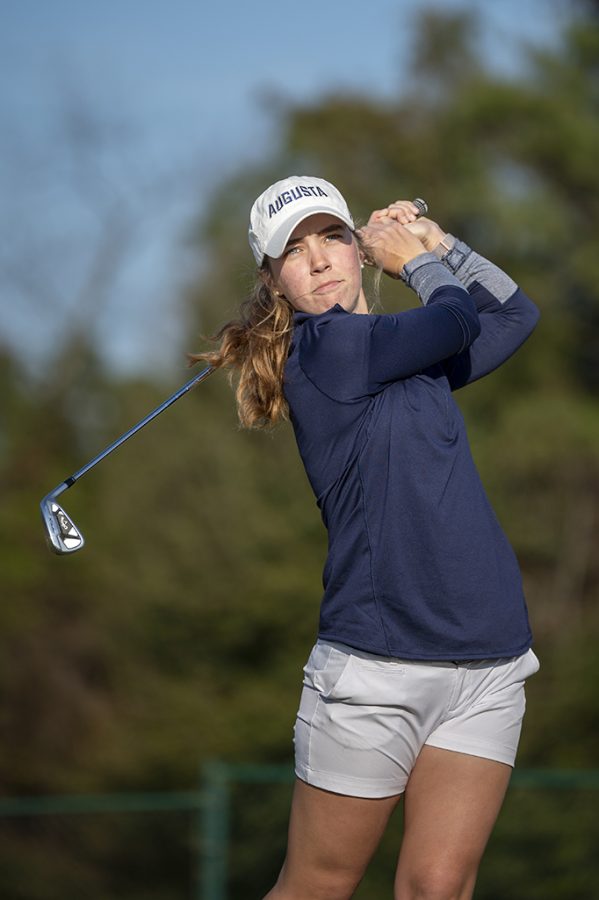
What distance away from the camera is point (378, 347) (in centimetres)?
253

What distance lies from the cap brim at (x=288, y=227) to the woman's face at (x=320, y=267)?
29 mm

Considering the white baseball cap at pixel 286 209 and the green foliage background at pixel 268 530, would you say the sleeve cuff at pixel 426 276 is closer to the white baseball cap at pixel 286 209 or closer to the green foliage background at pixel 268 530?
the white baseball cap at pixel 286 209

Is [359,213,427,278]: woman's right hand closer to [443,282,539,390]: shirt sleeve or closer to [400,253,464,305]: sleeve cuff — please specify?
[400,253,464,305]: sleeve cuff

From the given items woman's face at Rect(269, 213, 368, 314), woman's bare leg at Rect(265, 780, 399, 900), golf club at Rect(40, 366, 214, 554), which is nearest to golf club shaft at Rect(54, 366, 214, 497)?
golf club at Rect(40, 366, 214, 554)

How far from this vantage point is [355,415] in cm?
256

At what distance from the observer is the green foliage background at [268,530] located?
18.1 meters

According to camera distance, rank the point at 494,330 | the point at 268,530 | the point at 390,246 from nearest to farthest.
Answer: the point at 390,246, the point at 494,330, the point at 268,530

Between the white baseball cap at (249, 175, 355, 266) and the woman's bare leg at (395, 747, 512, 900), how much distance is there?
3.52ft

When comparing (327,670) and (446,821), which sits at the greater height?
(327,670)

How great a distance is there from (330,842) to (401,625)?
434 millimetres

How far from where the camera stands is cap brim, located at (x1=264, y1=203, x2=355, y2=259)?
273cm

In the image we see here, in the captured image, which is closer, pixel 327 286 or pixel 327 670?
pixel 327 670

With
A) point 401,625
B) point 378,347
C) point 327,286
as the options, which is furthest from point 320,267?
point 401,625

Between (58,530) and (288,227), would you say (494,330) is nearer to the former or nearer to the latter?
(288,227)
